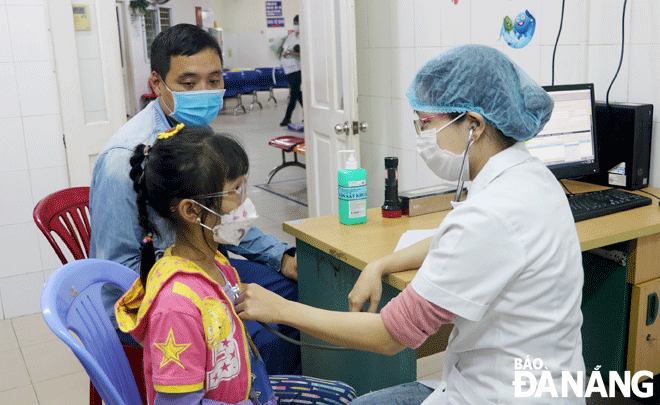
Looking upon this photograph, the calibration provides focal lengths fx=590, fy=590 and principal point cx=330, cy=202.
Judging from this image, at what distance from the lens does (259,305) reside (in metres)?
1.23

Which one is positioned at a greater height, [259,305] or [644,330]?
[259,305]

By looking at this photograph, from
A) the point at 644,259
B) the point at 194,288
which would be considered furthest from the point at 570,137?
the point at 194,288

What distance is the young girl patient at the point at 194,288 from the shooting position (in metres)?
1.11

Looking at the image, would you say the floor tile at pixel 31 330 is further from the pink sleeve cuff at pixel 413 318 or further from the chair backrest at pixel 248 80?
the chair backrest at pixel 248 80

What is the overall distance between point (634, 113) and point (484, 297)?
141 cm

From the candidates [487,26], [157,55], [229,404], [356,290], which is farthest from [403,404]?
[487,26]

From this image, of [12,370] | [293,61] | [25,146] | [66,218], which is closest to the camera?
[66,218]

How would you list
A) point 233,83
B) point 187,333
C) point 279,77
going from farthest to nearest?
point 279,77, point 233,83, point 187,333

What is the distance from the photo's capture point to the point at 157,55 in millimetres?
1847

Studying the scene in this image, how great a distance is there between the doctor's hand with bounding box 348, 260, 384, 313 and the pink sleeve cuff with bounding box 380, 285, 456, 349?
12.0 inches

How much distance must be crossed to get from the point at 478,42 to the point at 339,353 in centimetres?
165

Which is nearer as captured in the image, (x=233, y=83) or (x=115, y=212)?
(x=115, y=212)

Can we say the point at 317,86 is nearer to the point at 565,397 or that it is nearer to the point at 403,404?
the point at 403,404

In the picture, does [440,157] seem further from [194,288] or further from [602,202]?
[602,202]
